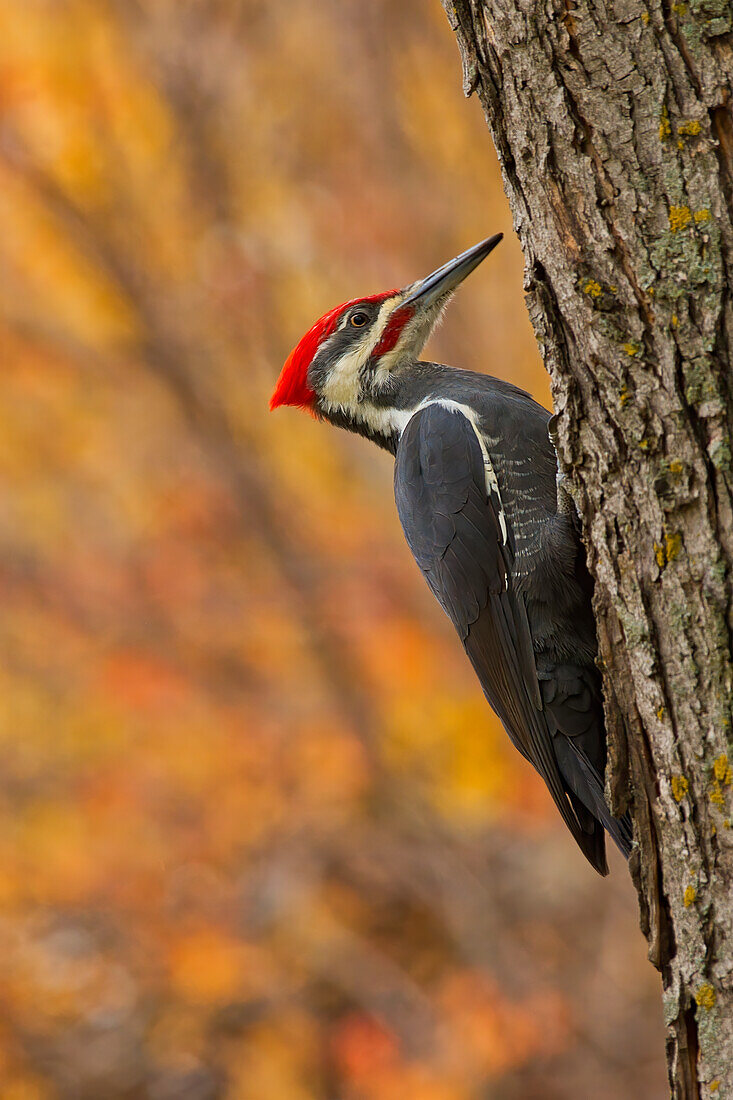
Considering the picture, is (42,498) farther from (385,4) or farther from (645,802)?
(645,802)

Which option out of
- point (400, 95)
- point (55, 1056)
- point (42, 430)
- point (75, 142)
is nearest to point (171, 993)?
point (55, 1056)

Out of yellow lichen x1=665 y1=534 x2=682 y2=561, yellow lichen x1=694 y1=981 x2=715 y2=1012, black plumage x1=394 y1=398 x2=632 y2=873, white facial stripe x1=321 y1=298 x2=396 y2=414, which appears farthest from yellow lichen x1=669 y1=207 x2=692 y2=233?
white facial stripe x1=321 y1=298 x2=396 y2=414

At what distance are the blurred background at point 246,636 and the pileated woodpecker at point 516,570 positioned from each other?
3.47 m

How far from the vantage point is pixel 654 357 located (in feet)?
5.95

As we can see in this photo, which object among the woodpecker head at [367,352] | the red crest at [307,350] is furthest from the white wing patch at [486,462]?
the red crest at [307,350]

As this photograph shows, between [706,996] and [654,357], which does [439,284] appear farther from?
[706,996]

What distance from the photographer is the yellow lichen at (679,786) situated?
188cm

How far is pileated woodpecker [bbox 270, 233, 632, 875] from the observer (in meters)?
2.69

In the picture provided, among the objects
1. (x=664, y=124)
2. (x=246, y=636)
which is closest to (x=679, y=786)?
(x=664, y=124)

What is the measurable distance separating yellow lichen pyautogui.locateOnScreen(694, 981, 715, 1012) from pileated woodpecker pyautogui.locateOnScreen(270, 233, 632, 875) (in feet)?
2.04

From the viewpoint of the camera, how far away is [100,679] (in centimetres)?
679

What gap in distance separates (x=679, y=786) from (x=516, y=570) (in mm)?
938

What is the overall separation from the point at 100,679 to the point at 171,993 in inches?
78.4

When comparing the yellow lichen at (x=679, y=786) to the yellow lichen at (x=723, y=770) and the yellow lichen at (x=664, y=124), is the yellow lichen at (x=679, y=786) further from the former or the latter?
the yellow lichen at (x=664, y=124)
